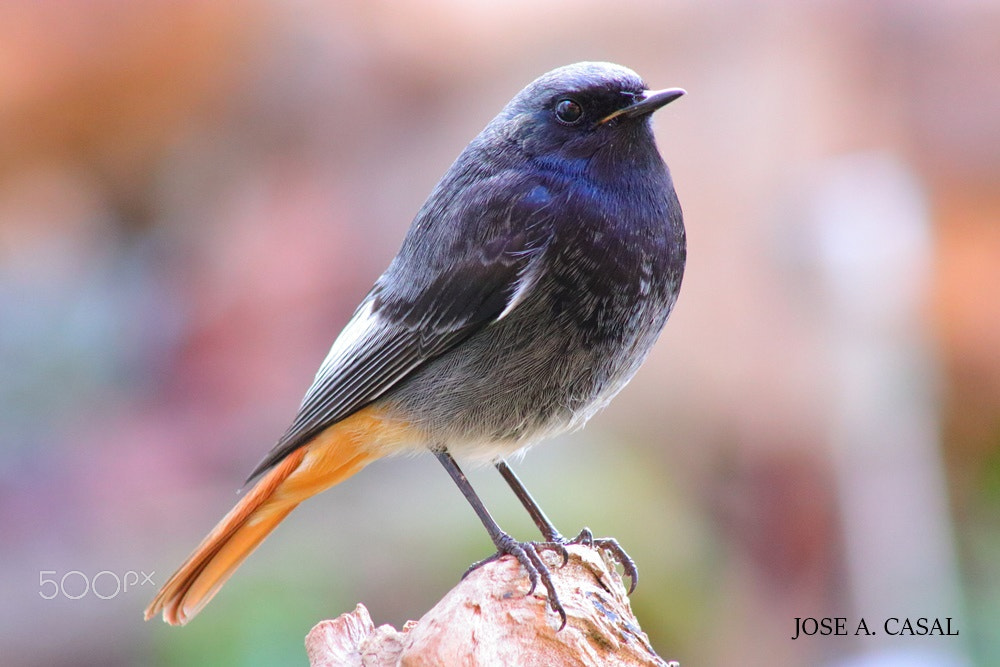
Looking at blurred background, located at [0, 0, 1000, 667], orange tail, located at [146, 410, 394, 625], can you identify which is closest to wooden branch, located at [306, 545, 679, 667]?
orange tail, located at [146, 410, 394, 625]

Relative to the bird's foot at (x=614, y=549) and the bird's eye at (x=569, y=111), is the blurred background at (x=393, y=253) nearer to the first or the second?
the bird's foot at (x=614, y=549)

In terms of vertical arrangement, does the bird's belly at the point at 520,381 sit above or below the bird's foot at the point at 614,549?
above

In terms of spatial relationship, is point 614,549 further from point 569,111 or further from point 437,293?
point 569,111

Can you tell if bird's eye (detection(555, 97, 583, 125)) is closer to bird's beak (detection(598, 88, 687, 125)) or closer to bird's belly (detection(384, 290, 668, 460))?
bird's beak (detection(598, 88, 687, 125))

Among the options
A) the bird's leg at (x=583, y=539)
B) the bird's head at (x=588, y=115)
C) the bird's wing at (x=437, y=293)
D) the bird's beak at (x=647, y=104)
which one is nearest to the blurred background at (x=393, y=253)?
the bird's leg at (x=583, y=539)

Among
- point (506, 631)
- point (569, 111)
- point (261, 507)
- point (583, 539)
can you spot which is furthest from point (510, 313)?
point (261, 507)
